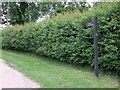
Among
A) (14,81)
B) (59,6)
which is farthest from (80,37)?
(59,6)

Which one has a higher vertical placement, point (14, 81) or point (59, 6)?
point (59, 6)

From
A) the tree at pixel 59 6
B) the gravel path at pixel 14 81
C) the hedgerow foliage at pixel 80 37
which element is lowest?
the gravel path at pixel 14 81

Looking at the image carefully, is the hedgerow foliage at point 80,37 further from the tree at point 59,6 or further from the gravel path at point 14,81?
the tree at point 59,6

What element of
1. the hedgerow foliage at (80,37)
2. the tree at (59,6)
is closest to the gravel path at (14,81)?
the hedgerow foliage at (80,37)

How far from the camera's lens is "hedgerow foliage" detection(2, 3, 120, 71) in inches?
231

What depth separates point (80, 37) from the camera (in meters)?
7.06

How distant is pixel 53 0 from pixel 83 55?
9951 mm

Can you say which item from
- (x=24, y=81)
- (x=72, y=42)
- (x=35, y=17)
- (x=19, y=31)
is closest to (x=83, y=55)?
(x=72, y=42)

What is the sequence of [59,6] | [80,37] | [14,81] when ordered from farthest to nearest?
[59,6]
[80,37]
[14,81]

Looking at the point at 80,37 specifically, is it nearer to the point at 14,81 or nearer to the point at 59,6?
the point at 14,81

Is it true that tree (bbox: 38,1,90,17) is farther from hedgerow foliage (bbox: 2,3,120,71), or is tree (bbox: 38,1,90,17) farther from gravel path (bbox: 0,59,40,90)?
gravel path (bbox: 0,59,40,90)

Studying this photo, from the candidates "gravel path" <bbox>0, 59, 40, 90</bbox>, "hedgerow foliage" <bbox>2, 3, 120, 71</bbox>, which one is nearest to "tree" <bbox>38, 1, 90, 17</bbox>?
"hedgerow foliage" <bbox>2, 3, 120, 71</bbox>

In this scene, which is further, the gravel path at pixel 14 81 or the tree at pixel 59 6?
the tree at pixel 59 6

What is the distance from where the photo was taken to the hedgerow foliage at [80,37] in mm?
5871
